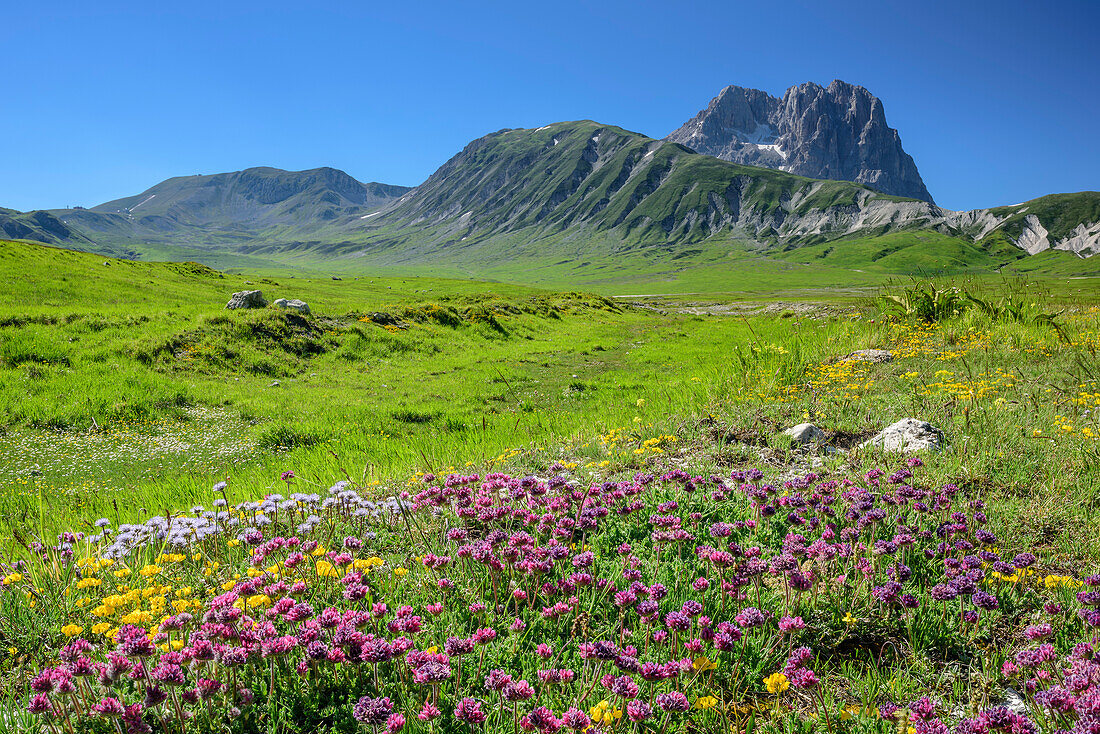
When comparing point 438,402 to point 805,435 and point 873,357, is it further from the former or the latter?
point 873,357

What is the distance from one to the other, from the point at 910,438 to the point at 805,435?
3.68 feet

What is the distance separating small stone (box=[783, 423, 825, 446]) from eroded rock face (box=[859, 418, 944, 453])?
53 centimetres

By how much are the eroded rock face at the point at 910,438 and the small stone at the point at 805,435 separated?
1.73 feet

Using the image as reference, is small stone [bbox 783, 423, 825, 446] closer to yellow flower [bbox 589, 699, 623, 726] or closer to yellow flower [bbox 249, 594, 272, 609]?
yellow flower [bbox 589, 699, 623, 726]

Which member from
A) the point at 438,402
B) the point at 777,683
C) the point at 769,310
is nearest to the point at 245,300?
the point at 438,402

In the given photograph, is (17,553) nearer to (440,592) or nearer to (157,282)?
(440,592)

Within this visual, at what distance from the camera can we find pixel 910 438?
6.07 metres

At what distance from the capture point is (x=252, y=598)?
310 centimetres

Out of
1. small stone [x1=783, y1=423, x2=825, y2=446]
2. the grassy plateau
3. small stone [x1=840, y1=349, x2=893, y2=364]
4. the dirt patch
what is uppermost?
the dirt patch

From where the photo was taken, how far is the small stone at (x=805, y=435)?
6.69 meters

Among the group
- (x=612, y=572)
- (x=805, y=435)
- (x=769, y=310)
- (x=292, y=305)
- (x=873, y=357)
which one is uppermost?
(x=769, y=310)

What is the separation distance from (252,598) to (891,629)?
4016mm

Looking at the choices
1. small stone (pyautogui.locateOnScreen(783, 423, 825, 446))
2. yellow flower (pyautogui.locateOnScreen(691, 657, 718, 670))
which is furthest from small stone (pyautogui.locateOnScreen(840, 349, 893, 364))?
yellow flower (pyautogui.locateOnScreen(691, 657, 718, 670))

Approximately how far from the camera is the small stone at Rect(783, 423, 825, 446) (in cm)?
669
